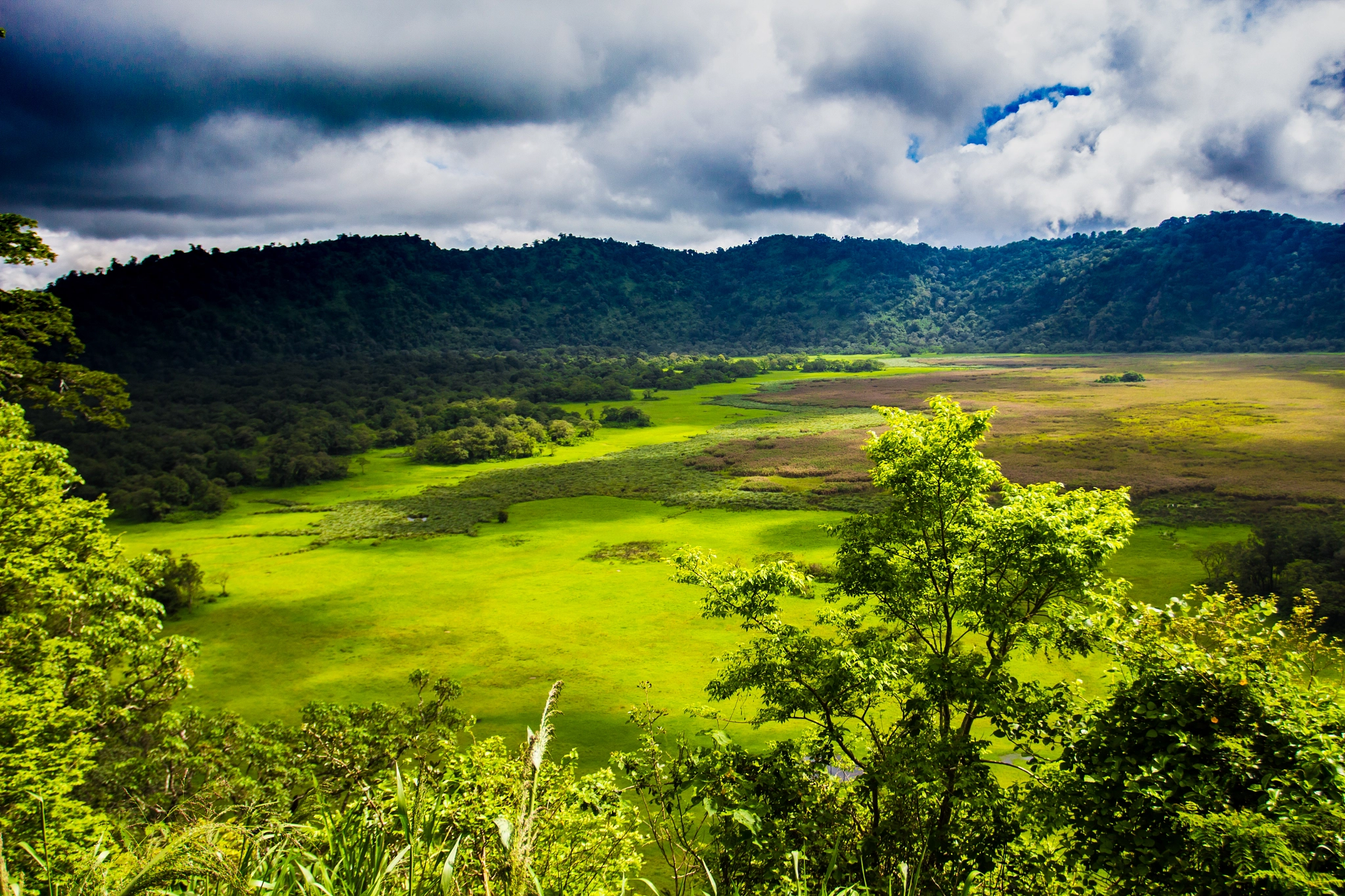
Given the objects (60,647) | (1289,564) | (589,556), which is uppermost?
(60,647)

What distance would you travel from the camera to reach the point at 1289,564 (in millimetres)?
27172

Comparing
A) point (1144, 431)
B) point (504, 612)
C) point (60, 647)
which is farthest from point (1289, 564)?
point (1144, 431)

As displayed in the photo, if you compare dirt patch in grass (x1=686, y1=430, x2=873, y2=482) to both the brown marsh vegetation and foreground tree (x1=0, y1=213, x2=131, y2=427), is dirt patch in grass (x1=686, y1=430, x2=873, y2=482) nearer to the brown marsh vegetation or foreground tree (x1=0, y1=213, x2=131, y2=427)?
the brown marsh vegetation

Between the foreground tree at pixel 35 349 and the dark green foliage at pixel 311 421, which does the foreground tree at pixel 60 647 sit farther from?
the dark green foliage at pixel 311 421

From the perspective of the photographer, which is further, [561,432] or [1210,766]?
[561,432]

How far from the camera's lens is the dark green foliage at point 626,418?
91.9m

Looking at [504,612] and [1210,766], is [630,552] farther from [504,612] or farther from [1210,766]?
[1210,766]

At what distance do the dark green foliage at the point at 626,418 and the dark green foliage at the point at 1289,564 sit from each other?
219 ft

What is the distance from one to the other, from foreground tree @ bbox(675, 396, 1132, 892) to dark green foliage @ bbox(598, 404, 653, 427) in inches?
3158

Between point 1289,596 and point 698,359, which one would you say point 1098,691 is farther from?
point 698,359

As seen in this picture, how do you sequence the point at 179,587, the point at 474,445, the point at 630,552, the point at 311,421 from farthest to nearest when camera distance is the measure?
the point at 311,421 < the point at 474,445 < the point at 630,552 < the point at 179,587

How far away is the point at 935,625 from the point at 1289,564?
83.9 ft

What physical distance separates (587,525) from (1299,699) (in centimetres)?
4101

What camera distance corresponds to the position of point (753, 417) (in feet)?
305
